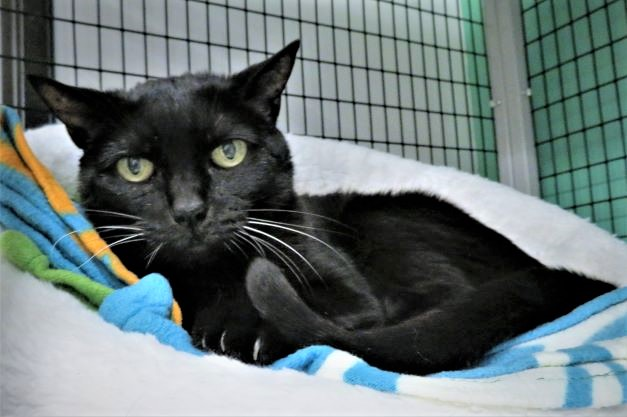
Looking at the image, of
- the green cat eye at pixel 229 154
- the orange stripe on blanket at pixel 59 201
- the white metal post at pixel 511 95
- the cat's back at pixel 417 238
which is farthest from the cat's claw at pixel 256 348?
the white metal post at pixel 511 95

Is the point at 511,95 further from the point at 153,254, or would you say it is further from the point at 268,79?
the point at 153,254

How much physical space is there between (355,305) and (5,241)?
50 centimetres

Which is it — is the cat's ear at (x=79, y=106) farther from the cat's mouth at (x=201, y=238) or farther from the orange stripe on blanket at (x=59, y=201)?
the cat's mouth at (x=201, y=238)

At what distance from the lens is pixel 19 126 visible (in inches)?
33.9

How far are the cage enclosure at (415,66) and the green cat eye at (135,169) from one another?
0.62ft

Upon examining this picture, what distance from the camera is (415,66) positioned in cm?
169

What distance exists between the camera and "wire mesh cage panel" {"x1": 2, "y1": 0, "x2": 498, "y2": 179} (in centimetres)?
110

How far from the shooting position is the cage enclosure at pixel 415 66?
43.5 inches

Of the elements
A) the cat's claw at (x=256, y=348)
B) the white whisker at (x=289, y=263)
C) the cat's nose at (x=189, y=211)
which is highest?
the cat's nose at (x=189, y=211)

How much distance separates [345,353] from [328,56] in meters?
1.00

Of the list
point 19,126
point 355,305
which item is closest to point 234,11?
point 19,126

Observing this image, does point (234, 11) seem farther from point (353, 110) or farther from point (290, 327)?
point (290, 327)

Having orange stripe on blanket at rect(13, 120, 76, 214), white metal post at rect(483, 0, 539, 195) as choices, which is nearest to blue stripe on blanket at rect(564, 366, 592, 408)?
orange stripe on blanket at rect(13, 120, 76, 214)

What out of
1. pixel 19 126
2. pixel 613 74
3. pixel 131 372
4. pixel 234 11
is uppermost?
pixel 234 11
